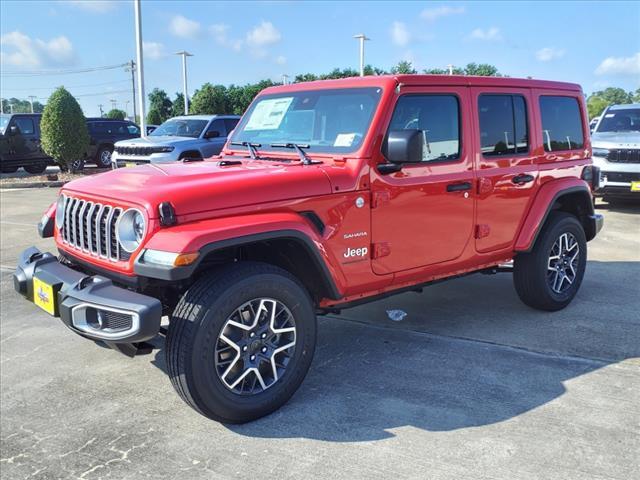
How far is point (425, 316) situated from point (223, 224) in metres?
2.56

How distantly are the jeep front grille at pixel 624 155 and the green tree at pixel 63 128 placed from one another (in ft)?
47.9

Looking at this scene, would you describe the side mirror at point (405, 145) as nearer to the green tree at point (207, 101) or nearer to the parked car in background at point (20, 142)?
the parked car in background at point (20, 142)

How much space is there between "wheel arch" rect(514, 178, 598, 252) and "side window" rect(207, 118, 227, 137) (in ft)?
29.1

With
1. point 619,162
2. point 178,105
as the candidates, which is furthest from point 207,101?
point 178,105

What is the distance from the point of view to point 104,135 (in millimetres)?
20250

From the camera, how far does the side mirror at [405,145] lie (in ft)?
11.6

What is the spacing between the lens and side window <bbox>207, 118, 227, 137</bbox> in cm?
1277

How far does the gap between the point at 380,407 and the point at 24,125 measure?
18.2 metres

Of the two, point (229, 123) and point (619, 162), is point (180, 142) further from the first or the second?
point (619, 162)

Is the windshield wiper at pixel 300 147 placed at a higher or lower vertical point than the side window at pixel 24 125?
lower

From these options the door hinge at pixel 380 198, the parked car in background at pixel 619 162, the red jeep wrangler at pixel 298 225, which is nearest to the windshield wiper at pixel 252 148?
the red jeep wrangler at pixel 298 225

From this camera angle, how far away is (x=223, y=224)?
3037 mm

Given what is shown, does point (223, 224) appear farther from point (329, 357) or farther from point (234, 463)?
point (329, 357)

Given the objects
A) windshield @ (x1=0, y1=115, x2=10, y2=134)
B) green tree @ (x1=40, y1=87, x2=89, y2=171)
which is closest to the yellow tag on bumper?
green tree @ (x1=40, y1=87, x2=89, y2=171)
